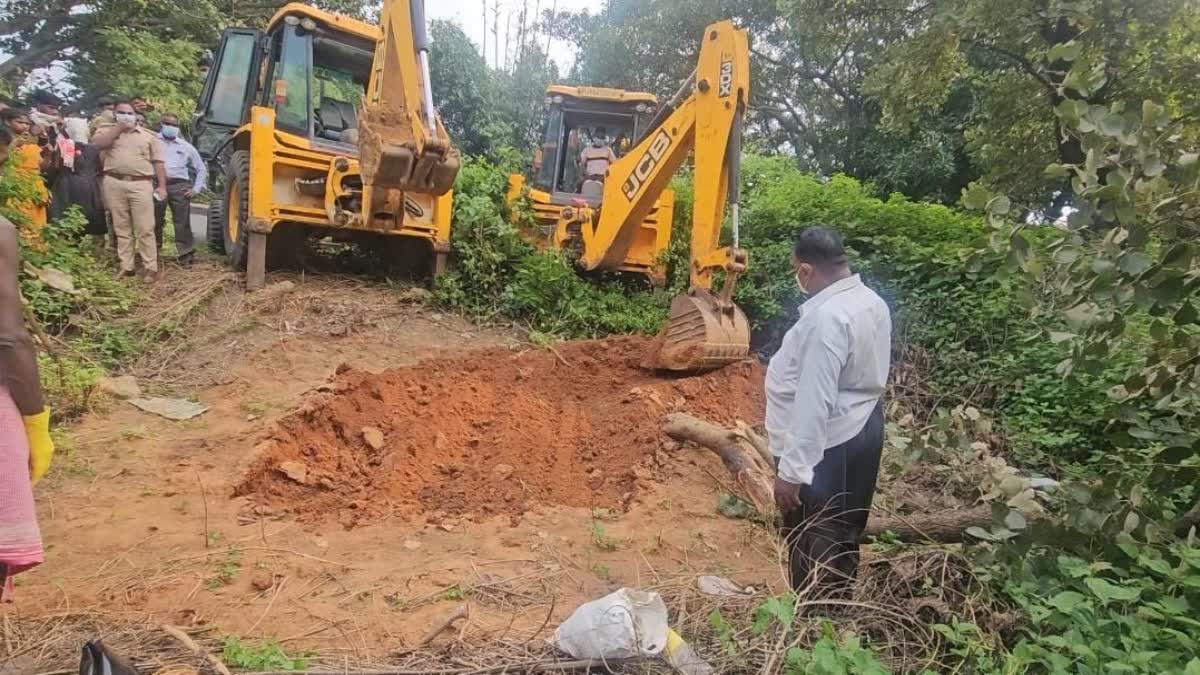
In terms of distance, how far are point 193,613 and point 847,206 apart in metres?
7.53

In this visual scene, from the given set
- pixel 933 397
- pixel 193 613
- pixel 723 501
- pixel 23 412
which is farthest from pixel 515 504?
pixel 933 397

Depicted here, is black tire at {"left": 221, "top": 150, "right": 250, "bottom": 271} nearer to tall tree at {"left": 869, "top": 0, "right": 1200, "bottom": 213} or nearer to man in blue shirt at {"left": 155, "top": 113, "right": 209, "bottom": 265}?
man in blue shirt at {"left": 155, "top": 113, "right": 209, "bottom": 265}

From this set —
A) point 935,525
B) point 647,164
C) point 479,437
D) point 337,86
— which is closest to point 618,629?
point 935,525

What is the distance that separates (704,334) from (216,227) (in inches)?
264

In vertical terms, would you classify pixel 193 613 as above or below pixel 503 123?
below

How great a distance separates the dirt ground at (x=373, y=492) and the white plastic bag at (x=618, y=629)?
8.0 inches

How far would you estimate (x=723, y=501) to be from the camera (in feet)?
15.2

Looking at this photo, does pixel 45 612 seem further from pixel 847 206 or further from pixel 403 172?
pixel 847 206

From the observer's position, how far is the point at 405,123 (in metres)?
6.46

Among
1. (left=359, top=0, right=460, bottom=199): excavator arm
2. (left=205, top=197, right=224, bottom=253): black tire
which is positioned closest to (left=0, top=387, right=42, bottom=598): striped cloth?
(left=359, top=0, right=460, bottom=199): excavator arm

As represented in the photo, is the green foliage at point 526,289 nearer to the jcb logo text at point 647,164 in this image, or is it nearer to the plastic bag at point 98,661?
the jcb logo text at point 647,164

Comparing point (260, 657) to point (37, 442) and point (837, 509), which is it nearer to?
point (37, 442)

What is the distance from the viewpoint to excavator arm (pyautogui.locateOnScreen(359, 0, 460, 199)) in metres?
5.94

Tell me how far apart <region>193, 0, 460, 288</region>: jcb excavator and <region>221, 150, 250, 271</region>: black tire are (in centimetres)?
2
